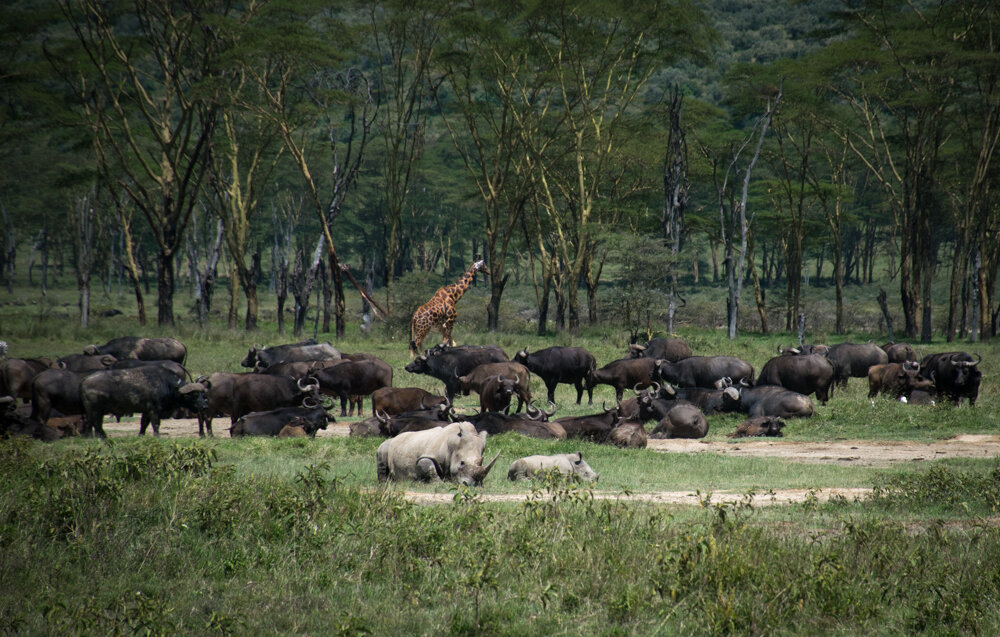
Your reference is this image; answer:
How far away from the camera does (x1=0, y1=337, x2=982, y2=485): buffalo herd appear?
40.1 ft

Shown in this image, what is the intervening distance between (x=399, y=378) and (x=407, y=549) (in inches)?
595

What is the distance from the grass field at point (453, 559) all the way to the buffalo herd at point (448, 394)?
48.4 inches

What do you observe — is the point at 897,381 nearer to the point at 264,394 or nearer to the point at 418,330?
the point at 264,394

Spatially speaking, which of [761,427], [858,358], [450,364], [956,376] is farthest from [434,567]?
[858,358]

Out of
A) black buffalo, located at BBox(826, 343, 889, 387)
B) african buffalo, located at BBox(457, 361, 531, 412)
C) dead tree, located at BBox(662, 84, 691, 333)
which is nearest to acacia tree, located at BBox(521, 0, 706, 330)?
dead tree, located at BBox(662, 84, 691, 333)

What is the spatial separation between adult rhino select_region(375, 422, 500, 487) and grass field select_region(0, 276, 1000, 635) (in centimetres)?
37

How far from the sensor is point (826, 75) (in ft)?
108

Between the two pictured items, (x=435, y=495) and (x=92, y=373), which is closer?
(x=435, y=495)

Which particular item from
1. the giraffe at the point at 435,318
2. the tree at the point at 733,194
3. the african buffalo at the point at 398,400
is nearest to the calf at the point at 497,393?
the african buffalo at the point at 398,400

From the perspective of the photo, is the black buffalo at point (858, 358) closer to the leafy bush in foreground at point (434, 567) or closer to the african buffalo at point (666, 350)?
the african buffalo at point (666, 350)

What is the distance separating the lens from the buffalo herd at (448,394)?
12.2 meters

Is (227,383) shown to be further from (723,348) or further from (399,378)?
(723,348)

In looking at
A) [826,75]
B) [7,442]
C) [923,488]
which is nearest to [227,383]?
[7,442]

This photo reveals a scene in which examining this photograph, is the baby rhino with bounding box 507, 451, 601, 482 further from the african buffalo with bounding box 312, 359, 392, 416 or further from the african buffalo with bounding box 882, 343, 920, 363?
the african buffalo with bounding box 882, 343, 920, 363
